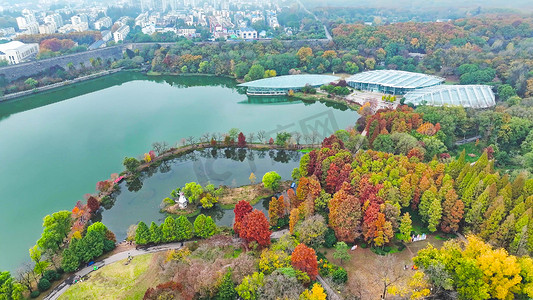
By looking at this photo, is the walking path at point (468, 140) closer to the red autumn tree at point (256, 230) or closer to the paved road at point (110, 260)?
the red autumn tree at point (256, 230)

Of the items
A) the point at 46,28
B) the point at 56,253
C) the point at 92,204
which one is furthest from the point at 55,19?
A: the point at 56,253

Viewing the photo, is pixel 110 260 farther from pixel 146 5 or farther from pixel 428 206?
pixel 146 5

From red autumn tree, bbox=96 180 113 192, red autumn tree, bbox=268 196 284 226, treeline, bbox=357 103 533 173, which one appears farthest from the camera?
treeline, bbox=357 103 533 173

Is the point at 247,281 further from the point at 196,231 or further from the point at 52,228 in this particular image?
the point at 52,228

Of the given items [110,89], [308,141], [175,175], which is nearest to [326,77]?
[308,141]

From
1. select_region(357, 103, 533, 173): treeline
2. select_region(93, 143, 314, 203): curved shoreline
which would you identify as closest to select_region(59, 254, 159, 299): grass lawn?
select_region(93, 143, 314, 203): curved shoreline

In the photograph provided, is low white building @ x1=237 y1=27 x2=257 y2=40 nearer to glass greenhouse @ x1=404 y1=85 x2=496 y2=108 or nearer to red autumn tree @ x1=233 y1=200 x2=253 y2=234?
glass greenhouse @ x1=404 y1=85 x2=496 y2=108
